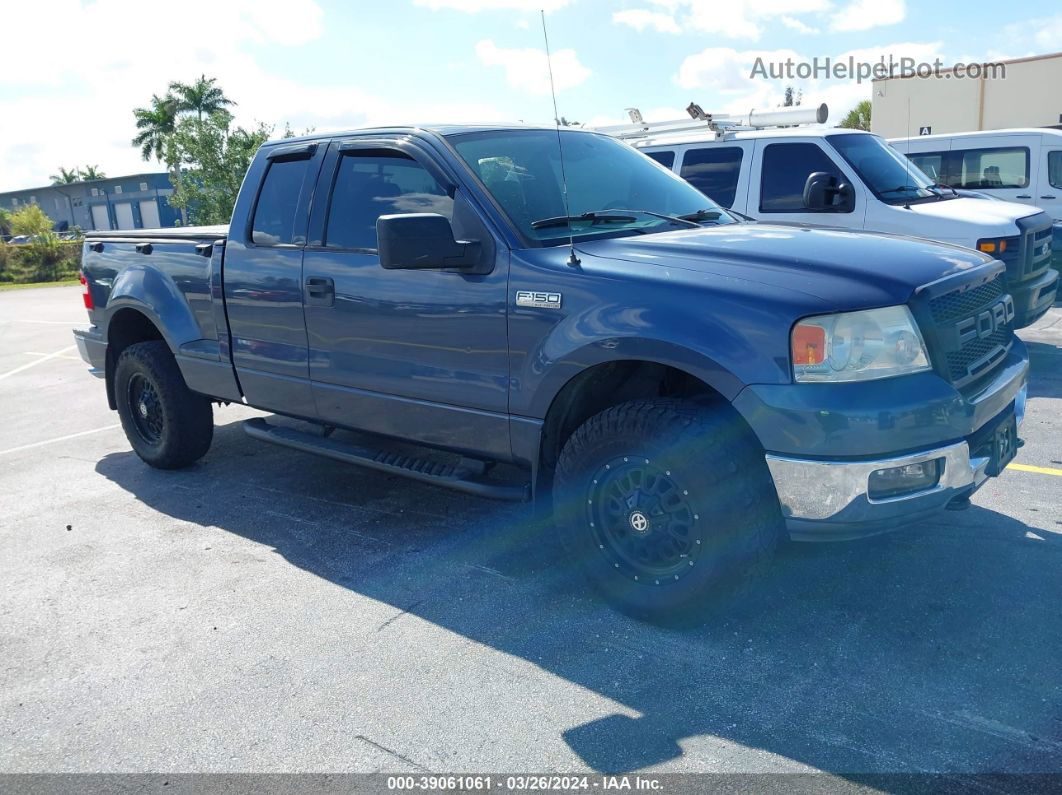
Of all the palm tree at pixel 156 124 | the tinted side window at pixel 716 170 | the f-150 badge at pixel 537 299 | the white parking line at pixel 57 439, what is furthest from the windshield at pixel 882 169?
the palm tree at pixel 156 124

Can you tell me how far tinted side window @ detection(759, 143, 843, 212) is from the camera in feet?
27.2

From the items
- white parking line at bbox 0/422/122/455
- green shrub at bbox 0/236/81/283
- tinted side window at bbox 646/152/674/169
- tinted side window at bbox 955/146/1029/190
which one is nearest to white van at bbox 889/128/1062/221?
tinted side window at bbox 955/146/1029/190

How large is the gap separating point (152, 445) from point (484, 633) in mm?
3322

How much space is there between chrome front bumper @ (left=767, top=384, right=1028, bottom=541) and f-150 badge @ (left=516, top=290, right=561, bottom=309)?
102cm

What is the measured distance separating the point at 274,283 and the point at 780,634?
9.76 ft

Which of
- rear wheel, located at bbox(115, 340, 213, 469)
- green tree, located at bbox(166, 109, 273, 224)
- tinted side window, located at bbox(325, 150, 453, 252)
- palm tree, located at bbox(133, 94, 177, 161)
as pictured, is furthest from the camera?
palm tree, located at bbox(133, 94, 177, 161)

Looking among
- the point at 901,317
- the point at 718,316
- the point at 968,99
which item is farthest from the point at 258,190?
the point at 968,99

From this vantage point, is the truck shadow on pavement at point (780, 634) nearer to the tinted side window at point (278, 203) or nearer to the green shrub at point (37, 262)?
the tinted side window at point (278, 203)

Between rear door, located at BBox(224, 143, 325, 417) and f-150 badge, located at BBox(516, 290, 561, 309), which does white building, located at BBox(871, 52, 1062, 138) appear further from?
f-150 badge, located at BBox(516, 290, 561, 309)

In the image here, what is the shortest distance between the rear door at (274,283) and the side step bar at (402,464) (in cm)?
15

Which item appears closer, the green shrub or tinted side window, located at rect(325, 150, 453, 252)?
tinted side window, located at rect(325, 150, 453, 252)

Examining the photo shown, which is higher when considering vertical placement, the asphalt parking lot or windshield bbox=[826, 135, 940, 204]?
windshield bbox=[826, 135, 940, 204]

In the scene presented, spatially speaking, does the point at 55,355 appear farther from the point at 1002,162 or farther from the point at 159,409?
the point at 1002,162

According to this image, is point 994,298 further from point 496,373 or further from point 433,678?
point 433,678
